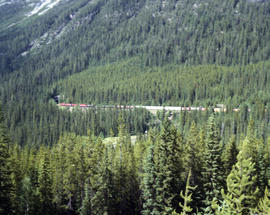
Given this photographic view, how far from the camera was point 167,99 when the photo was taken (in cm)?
18262

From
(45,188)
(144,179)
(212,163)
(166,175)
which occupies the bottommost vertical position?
(45,188)

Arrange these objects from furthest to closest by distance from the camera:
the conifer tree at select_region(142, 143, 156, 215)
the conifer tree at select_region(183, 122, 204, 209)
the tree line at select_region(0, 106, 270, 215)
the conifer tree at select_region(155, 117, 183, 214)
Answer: the conifer tree at select_region(183, 122, 204, 209) → the conifer tree at select_region(142, 143, 156, 215) → the conifer tree at select_region(155, 117, 183, 214) → the tree line at select_region(0, 106, 270, 215)

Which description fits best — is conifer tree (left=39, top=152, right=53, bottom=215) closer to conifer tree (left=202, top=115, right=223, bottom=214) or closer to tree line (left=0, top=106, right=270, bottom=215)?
tree line (left=0, top=106, right=270, bottom=215)

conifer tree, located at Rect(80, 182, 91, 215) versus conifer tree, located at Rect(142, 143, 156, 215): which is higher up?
conifer tree, located at Rect(142, 143, 156, 215)

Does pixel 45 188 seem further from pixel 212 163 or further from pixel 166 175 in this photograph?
pixel 212 163

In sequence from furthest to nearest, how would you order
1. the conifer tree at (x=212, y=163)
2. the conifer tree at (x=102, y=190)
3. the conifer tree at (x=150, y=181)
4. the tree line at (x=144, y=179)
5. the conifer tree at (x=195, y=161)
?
1. the conifer tree at (x=195, y=161)
2. the conifer tree at (x=102, y=190)
3. the conifer tree at (x=212, y=163)
4. the conifer tree at (x=150, y=181)
5. the tree line at (x=144, y=179)

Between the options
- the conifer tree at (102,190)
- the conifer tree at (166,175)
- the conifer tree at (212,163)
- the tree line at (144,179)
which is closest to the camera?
the tree line at (144,179)

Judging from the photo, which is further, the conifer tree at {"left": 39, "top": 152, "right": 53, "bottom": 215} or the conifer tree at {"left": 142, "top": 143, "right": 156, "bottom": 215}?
the conifer tree at {"left": 39, "top": 152, "right": 53, "bottom": 215}

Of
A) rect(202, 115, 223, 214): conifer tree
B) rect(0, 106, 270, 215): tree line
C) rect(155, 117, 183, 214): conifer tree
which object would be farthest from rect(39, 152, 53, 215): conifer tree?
rect(202, 115, 223, 214): conifer tree

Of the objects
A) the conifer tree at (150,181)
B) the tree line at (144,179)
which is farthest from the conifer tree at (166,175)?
the conifer tree at (150,181)

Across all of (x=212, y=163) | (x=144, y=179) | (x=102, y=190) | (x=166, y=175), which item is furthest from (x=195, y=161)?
(x=102, y=190)

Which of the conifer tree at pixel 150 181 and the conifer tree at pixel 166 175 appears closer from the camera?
the conifer tree at pixel 166 175

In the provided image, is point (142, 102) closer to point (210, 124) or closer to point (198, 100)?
point (198, 100)

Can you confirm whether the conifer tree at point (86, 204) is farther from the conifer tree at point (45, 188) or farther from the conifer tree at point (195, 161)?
the conifer tree at point (195, 161)
